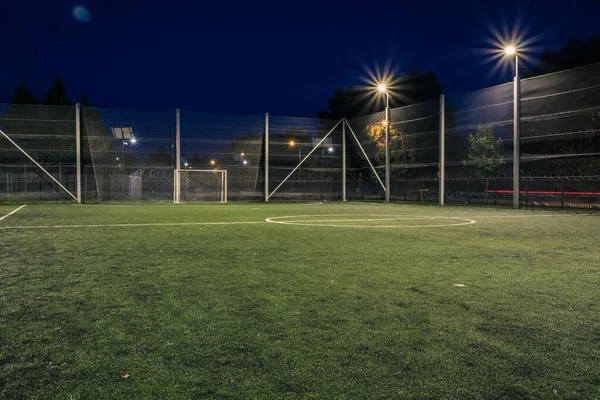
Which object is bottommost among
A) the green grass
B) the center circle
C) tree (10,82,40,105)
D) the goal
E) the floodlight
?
the green grass

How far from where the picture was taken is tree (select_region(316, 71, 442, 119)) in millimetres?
51888

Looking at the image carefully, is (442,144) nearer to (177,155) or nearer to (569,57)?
(177,155)

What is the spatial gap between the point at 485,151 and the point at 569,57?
2388 centimetres

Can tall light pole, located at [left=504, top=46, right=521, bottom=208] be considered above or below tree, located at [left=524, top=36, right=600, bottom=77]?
below

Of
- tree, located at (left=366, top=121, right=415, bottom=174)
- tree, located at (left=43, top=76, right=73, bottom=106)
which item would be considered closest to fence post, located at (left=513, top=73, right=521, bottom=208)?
tree, located at (left=366, top=121, right=415, bottom=174)

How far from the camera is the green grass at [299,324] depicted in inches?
91.7

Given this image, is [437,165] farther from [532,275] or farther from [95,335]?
[95,335]

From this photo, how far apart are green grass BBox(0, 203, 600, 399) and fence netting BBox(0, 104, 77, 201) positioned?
808 inches

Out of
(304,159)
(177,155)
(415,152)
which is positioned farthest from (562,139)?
(177,155)

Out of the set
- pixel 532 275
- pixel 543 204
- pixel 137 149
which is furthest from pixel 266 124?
pixel 532 275

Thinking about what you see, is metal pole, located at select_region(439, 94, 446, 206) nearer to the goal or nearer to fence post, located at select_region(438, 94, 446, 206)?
fence post, located at select_region(438, 94, 446, 206)

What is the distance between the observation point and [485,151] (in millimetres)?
21203

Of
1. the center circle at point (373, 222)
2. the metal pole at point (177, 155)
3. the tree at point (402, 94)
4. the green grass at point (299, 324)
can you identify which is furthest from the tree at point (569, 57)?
the green grass at point (299, 324)

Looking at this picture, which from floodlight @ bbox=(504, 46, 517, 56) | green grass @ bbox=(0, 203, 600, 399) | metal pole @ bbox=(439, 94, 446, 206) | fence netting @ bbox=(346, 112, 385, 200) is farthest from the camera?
fence netting @ bbox=(346, 112, 385, 200)
